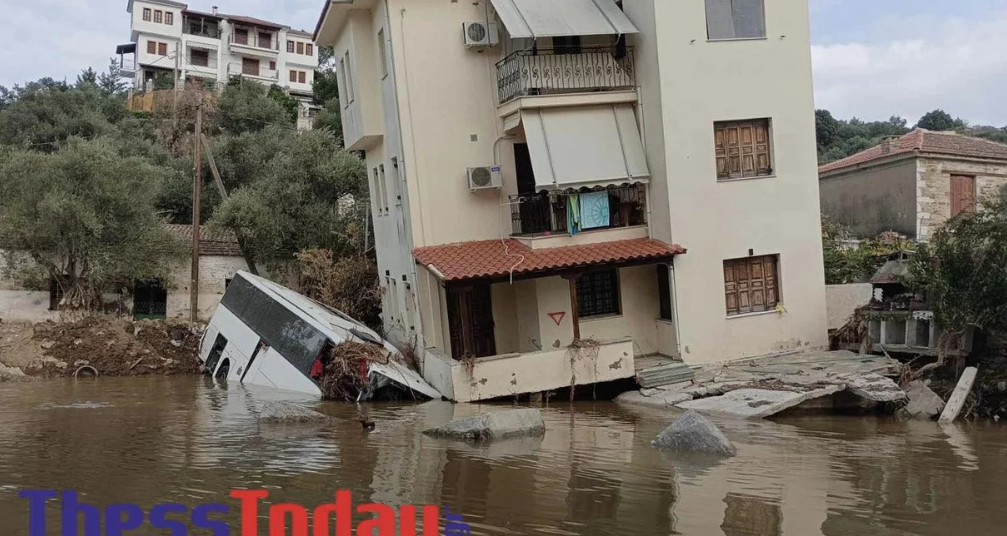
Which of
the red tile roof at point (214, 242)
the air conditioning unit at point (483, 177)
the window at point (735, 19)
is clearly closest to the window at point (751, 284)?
the window at point (735, 19)

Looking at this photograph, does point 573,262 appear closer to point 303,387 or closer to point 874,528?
point 303,387

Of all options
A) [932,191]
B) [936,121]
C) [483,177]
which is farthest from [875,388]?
[936,121]

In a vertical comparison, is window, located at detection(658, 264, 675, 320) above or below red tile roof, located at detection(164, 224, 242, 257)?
below

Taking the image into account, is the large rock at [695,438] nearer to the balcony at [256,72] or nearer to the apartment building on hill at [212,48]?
the apartment building on hill at [212,48]

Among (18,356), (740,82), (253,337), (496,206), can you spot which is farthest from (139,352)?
(740,82)

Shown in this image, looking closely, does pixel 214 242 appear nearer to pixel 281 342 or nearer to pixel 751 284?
pixel 281 342

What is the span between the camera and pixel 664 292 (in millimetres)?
19609

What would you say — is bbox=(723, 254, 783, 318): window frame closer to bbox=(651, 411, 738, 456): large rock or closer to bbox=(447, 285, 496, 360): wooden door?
bbox=(447, 285, 496, 360): wooden door

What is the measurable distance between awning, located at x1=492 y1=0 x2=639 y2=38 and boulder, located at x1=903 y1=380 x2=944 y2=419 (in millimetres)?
9557

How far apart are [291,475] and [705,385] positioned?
9.43 m

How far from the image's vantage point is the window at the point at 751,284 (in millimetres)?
18891

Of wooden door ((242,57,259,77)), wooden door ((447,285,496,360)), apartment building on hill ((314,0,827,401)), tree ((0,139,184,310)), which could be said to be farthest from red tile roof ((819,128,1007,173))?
wooden door ((242,57,259,77))

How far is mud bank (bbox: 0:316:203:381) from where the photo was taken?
22.0m

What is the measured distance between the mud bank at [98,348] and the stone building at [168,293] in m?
3.22
